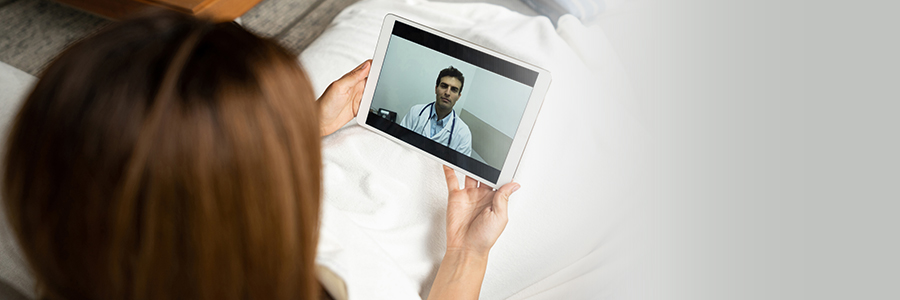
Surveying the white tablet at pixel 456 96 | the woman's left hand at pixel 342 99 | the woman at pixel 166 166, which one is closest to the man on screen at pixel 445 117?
the white tablet at pixel 456 96

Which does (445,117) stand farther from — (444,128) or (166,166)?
(166,166)

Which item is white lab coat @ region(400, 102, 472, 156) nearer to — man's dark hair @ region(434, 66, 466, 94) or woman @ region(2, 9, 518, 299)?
man's dark hair @ region(434, 66, 466, 94)

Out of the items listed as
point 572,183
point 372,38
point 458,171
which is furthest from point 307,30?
point 572,183

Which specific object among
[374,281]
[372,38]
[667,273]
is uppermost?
[372,38]

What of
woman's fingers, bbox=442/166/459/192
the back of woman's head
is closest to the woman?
the back of woman's head

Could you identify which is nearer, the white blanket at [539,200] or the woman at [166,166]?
the woman at [166,166]

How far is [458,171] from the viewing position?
0.73 meters

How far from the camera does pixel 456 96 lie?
0.69 m

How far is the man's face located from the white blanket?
0.12 m

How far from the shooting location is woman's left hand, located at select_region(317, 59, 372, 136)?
761mm

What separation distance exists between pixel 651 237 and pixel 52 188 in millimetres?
715

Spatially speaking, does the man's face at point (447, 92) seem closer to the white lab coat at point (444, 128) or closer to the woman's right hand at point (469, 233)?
the white lab coat at point (444, 128)

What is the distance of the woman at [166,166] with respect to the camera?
0.92 ft

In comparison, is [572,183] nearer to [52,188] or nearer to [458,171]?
[458,171]
